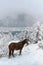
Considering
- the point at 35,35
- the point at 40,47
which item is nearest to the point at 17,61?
the point at 40,47

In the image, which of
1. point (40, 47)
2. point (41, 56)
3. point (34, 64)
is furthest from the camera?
point (40, 47)

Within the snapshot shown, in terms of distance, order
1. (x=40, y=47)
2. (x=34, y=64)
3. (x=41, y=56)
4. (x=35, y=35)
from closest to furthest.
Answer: (x=34, y=64) → (x=41, y=56) → (x=40, y=47) → (x=35, y=35)

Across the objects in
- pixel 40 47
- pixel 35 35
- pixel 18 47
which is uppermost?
pixel 18 47

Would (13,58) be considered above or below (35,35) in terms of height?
above

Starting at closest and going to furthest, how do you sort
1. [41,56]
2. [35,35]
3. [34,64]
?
[34,64]
[41,56]
[35,35]

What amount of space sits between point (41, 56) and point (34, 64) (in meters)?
1.70

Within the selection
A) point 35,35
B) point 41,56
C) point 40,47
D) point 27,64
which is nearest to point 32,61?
point 27,64

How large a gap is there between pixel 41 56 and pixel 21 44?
1402 mm

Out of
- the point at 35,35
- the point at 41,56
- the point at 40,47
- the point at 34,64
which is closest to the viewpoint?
the point at 34,64

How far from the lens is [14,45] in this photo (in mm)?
11320

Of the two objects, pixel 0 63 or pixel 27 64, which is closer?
pixel 27 64

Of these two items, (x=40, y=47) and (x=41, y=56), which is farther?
(x=40, y=47)

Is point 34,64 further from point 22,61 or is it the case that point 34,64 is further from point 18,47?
point 18,47

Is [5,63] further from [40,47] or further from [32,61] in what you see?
[40,47]
